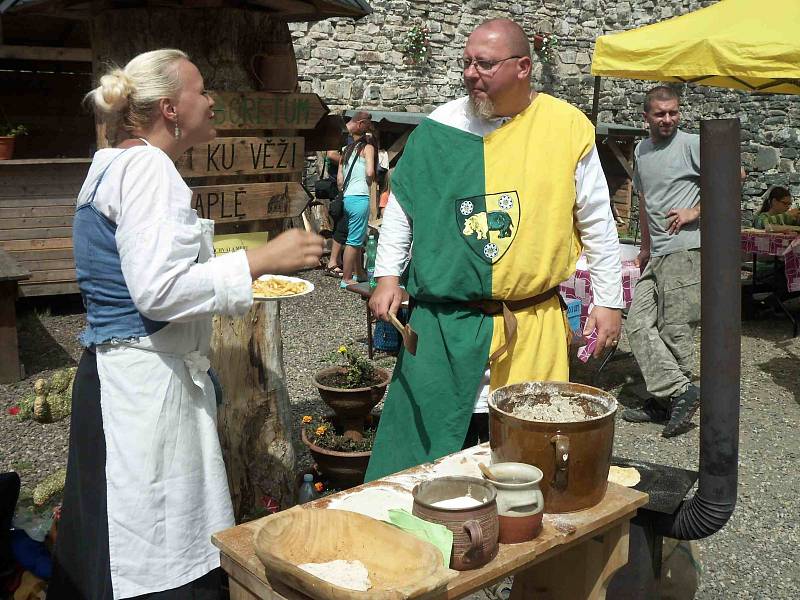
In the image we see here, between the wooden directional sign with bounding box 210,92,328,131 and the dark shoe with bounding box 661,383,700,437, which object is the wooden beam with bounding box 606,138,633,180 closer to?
the dark shoe with bounding box 661,383,700,437

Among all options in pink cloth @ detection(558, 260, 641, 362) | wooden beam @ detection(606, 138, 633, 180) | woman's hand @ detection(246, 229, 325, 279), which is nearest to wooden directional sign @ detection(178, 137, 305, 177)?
woman's hand @ detection(246, 229, 325, 279)

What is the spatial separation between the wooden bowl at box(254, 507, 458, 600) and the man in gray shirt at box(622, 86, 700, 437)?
3859mm

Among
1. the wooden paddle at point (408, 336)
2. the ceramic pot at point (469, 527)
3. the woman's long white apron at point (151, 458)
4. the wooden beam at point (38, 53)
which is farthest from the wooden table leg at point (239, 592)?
the wooden beam at point (38, 53)

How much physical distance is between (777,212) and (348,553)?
28.7 feet

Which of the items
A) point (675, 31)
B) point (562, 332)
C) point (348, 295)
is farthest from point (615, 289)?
point (348, 295)

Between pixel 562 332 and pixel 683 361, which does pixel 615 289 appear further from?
pixel 683 361

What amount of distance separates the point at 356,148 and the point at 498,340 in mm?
7301

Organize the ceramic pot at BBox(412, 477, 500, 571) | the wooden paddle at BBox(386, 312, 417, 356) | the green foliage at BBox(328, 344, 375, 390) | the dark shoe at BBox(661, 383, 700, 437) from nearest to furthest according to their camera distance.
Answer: the ceramic pot at BBox(412, 477, 500, 571) → the wooden paddle at BBox(386, 312, 417, 356) → the green foliage at BBox(328, 344, 375, 390) → the dark shoe at BBox(661, 383, 700, 437)

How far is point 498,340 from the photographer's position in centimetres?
274

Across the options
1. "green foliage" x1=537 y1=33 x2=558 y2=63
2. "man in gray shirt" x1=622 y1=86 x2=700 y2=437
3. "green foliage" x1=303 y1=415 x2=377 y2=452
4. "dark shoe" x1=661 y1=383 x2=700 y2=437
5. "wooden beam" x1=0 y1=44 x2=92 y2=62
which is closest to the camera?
"green foliage" x1=303 y1=415 x2=377 y2=452

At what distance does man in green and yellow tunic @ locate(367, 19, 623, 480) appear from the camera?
2.69 metres

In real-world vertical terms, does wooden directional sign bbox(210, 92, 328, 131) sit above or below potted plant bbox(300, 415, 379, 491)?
above

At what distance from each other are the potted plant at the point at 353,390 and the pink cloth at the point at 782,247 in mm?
4597

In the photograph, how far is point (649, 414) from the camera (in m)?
5.48
